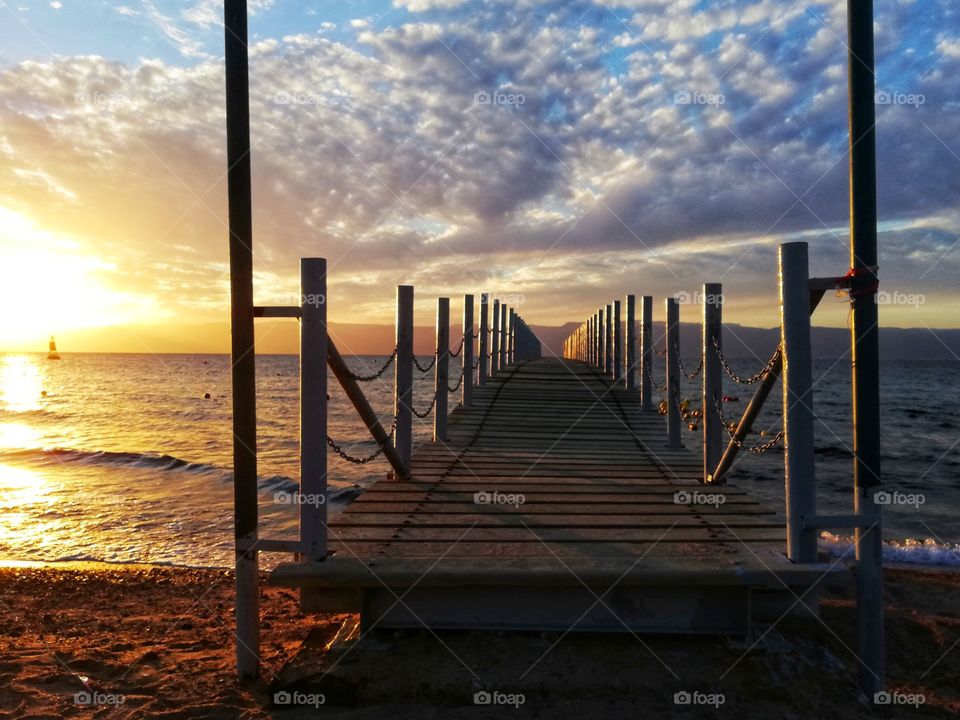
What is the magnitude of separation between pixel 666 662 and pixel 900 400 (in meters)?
54.8

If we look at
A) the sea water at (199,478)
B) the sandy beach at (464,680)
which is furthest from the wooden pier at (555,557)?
the sea water at (199,478)

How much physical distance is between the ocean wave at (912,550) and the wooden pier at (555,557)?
6.66m

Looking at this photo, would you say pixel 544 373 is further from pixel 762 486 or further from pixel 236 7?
pixel 236 7

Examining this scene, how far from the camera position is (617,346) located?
46.9 feet

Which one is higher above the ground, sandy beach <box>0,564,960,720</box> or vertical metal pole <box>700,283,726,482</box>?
vertical metal pole <box>700,283,726,482</box>

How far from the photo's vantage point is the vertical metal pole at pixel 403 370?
6.30 metres

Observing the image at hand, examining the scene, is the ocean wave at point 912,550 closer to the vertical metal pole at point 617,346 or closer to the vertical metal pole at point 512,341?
the vertical metal pole at point 617,346

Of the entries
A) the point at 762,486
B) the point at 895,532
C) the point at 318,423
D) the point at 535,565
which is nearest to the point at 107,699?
the point at 318,423

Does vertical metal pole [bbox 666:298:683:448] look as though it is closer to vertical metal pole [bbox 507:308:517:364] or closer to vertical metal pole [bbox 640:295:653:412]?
vertical metal pole [bbox 640:295:653:412]

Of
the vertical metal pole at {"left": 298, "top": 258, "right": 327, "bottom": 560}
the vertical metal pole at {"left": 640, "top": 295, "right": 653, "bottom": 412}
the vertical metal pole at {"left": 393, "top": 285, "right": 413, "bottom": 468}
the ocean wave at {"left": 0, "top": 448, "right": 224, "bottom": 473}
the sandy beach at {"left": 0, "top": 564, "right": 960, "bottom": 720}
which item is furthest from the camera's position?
the ocean wave at {"left": 0, "top": 448, "right": 224, "bottom": 473}

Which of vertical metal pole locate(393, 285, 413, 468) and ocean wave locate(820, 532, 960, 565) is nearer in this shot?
vertical metal pole locate(393, 285, 413, 468)

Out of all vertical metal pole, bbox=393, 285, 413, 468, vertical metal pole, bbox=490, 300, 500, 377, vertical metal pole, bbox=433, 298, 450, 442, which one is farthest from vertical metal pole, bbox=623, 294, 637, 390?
vertical metal pole, bbox=393, 285, 413, 468

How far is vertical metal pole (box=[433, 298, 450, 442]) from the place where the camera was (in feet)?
26.2

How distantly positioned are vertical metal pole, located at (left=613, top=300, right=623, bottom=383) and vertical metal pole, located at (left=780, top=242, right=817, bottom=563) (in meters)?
10.4
